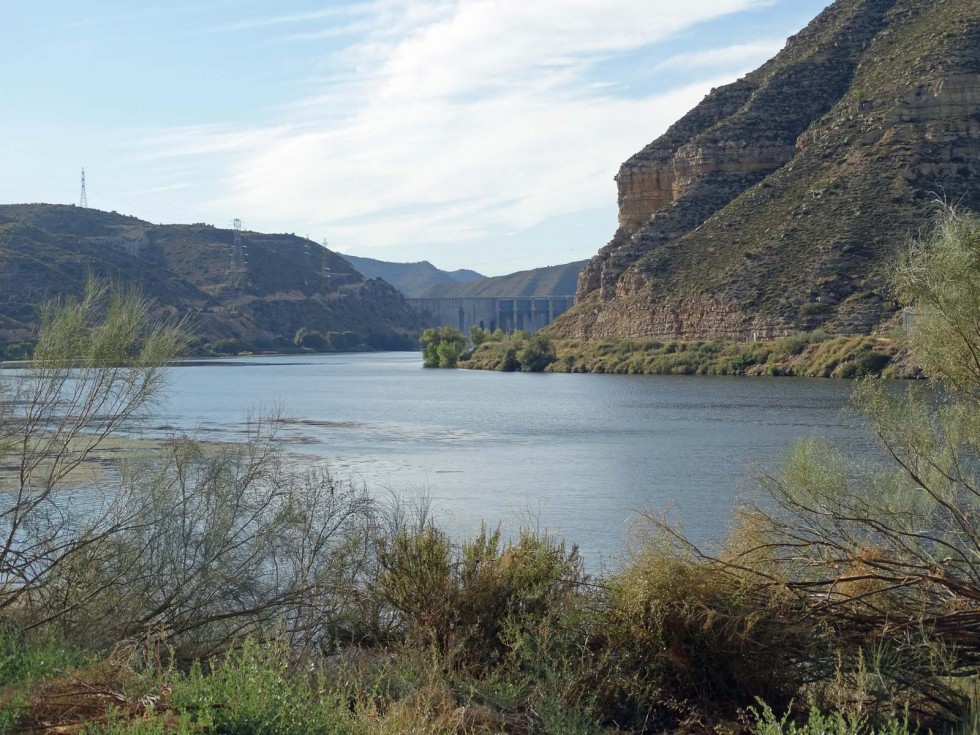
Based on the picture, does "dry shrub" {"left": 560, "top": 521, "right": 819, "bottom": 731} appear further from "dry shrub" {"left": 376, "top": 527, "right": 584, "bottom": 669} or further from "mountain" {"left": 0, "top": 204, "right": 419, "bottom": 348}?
"mountain" {"left": 0, "top": 204, "right": 419, "bottom": 348}

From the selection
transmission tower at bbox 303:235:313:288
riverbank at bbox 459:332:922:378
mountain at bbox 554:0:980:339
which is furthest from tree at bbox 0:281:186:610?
transmission tower at bbox 303:235:313:288

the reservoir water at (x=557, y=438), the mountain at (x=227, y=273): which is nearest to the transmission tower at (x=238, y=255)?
the mountain at (x=227, y=273)

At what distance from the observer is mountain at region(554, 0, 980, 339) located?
57.7 metres

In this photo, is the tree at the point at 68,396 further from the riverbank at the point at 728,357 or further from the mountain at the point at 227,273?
the mountain at the point at 227,273

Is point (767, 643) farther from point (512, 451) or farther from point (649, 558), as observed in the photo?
point (512, 451)

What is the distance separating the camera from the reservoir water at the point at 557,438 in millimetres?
19312

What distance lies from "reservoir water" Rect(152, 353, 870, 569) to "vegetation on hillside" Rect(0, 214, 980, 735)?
1230mm

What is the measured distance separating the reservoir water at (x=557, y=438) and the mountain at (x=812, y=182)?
669 centimetres

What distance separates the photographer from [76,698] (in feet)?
20.6

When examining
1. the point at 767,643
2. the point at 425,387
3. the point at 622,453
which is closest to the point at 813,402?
the point at 622,453

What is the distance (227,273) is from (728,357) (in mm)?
82757

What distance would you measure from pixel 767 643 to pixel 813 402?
34.4 m

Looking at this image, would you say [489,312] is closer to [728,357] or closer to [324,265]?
[324,265]

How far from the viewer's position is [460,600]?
347 inches
